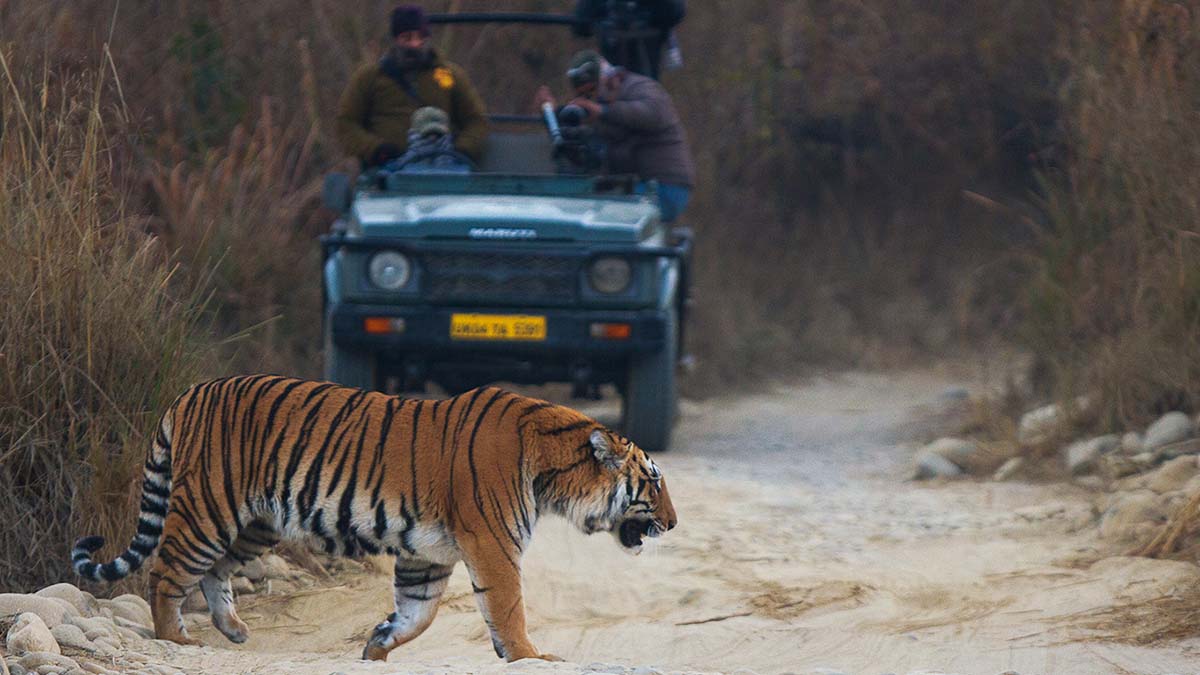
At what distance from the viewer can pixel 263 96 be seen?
1197cm

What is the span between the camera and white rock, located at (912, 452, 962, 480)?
906 cm

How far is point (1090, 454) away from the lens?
→ 8.48m

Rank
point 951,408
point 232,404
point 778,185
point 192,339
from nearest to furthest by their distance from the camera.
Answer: point 232,404, point 192,339, point 951,408, point 778,185

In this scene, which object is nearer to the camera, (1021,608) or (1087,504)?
(1021,608)

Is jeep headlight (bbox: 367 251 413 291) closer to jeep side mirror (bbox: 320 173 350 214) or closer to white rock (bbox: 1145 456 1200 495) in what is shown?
jeep side mirror (bbox: 320 173 350 214)

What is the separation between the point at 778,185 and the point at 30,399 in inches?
452

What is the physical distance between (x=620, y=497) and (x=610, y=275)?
3799mm

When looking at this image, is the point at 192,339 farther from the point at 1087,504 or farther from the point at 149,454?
the point at 1087,504

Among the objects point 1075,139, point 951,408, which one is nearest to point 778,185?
point 951,408

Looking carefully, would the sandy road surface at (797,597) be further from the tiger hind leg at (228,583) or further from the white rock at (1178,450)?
the white rock at (1178,450)

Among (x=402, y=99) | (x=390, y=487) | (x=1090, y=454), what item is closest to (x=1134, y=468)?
(x=1090, y=454)

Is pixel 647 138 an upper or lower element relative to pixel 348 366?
upper

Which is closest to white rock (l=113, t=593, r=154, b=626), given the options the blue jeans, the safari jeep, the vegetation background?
the vegetation background

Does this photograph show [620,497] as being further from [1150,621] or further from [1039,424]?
[1039,424]
